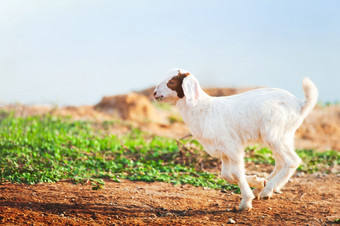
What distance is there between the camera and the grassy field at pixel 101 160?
284 inches

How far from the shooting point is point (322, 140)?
1594cm

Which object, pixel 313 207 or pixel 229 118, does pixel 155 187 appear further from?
pixel 313 207

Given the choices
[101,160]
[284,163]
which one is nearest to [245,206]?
[284,163]

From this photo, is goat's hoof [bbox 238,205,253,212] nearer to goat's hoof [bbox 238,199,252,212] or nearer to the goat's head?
goat's hoof [bbox 238,199,252,212]

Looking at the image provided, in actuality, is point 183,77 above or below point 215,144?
above

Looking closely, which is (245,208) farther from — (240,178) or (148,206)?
(148,206)

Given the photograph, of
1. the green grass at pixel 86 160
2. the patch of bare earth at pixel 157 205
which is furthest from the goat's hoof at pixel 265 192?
the green grass at pixel 86 160

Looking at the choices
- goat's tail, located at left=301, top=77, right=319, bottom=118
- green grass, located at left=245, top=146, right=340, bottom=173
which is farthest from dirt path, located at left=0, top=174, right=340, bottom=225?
green grass, located at left=245, top=146, right=340, bottom=173

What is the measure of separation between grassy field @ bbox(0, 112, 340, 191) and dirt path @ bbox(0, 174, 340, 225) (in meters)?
0.38

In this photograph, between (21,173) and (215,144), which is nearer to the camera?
(215,144)

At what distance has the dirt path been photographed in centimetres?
532

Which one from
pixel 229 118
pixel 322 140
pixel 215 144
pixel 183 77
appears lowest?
pixel 322 140

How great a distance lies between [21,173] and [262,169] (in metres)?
4.82

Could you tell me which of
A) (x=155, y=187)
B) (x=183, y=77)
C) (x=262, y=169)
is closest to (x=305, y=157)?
(x=262, y=169)
